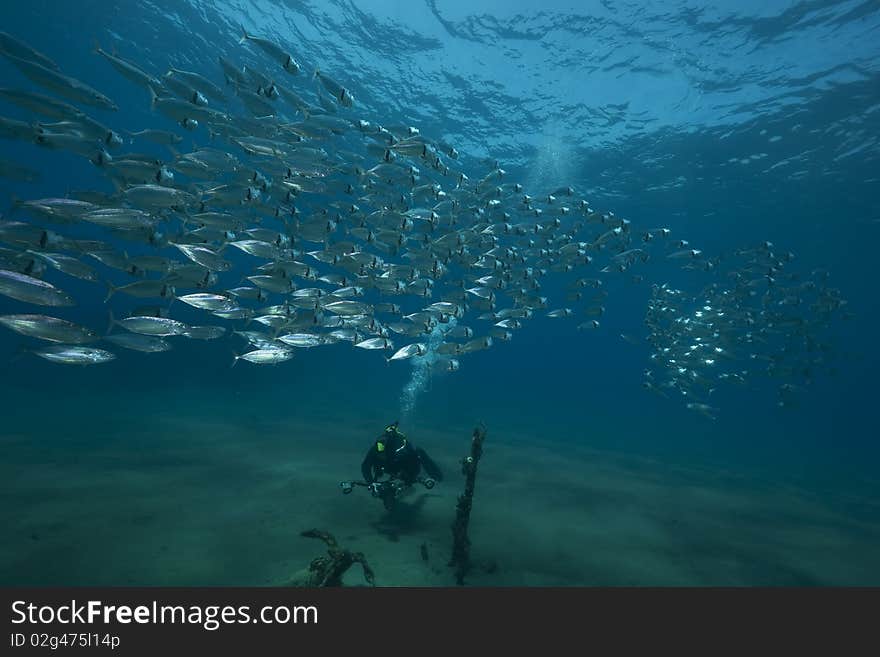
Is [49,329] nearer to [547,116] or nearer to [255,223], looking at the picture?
[255,223]

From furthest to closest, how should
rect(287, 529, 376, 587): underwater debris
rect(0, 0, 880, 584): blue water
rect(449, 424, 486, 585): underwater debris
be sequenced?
rect(0, 0, 880, 584): blue water < rect(449, 424, 486, 585): underwater debris < rect(287, 529, 376, 587): underwater debris

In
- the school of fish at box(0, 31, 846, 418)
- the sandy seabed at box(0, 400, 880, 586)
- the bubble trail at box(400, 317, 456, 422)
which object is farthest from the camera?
the bubble trail at box(400, 317, 456, 422)

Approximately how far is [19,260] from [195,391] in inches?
1091

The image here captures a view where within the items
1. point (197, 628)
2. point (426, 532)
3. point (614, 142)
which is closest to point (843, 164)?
point (614, 142)

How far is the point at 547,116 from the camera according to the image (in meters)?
24.3

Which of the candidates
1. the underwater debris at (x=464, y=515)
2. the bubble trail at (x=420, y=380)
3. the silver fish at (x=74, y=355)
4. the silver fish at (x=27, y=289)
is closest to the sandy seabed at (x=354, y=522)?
the underwater debris at (x=464, y=515)

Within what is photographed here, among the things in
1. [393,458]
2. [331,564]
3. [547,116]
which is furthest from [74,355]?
[547,116]

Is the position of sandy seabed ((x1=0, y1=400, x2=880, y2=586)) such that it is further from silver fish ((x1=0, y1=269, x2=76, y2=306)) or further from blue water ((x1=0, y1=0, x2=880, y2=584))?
silver fish ((x1=0, y1=269, x2=76, y2=306))

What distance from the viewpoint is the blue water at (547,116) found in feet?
58.2

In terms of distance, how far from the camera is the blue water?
1773 cm

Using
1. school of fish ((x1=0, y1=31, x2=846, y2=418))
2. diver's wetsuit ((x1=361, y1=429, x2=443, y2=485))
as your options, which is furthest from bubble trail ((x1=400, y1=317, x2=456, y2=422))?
diver's wetsuit ((x1=361, y1=429, x2=443, y2=485))

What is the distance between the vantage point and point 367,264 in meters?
8.89

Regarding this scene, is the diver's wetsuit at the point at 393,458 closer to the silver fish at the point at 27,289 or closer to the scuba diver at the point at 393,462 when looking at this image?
the scuba diver at the point at 393,462

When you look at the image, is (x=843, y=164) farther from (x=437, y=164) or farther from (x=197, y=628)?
(x=197, y=628)
